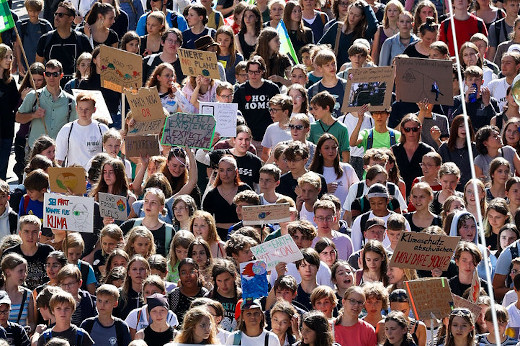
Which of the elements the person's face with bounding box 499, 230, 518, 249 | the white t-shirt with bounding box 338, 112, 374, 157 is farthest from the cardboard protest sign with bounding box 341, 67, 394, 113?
the person's face with bounding box 499, 230, 518, 249

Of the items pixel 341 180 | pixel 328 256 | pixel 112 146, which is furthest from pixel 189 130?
pixel 328 256

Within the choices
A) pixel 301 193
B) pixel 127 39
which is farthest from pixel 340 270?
pixel 127 39

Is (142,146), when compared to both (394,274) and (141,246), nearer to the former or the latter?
(141,246)

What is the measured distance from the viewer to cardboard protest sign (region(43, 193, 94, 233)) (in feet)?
43.4

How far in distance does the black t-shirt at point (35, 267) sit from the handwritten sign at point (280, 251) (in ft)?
6.27

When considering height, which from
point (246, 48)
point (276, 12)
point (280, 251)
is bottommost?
point (246, 48)

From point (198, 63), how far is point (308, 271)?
4.45m

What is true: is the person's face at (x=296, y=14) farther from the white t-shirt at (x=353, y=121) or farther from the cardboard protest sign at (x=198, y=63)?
the white t-shirt at (x=353, y=121)

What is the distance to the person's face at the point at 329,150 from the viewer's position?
1432 centimetres

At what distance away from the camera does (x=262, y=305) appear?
11875 mm

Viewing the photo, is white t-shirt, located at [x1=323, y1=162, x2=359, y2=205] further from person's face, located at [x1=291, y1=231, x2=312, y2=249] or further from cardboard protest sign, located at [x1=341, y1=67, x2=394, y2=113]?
person's face, located at [x1=291, y1=231, x2=312, y2=249]

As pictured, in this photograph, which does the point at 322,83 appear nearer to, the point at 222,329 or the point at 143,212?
the point at 143,212

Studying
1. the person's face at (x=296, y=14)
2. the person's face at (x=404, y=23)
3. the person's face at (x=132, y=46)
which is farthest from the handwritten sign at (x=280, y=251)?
the person's face at (x=296, y=14)

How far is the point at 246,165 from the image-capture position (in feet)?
48.5
